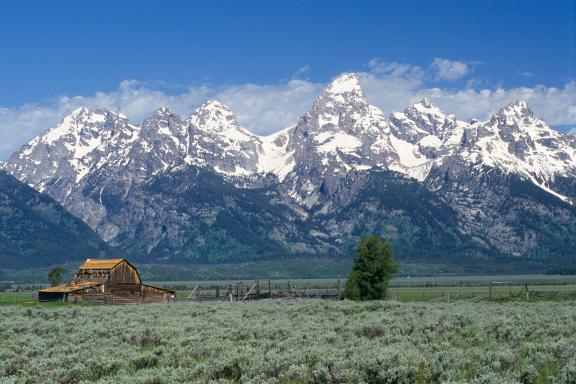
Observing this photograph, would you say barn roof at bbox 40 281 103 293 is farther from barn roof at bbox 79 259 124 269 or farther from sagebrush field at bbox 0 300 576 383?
sagebrush field at bbox 0 300 576 383

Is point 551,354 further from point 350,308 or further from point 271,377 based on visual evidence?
point 350,308

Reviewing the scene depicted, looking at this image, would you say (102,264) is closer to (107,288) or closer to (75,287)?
(107,288)

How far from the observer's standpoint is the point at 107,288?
305 ft

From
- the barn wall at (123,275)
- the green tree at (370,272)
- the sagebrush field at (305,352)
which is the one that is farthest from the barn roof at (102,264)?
the sagebrush field at (305,352)

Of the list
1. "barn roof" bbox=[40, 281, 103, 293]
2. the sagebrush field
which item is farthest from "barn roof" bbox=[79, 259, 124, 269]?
the sagebrush field

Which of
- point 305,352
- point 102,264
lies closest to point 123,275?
point 102,264

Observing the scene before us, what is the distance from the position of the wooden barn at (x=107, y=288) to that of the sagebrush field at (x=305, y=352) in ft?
173

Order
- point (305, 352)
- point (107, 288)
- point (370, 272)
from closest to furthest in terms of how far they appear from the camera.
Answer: point (305, 352) < point (370, 272) < point (107, 288)

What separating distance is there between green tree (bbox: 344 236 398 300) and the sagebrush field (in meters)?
38.9

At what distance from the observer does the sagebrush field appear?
19.2 meters

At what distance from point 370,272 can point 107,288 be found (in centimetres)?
3529

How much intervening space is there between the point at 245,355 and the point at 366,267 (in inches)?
2142

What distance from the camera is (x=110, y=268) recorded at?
9444 cm

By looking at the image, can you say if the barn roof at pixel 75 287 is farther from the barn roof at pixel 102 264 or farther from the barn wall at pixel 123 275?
the barn roof at pixel 102 264
